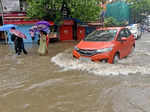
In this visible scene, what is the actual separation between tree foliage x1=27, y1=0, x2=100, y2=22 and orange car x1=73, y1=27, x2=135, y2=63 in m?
5.83

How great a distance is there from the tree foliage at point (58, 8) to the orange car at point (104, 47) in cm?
583

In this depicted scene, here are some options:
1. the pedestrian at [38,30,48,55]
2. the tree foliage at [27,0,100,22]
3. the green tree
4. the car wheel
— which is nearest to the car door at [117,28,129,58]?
the car wheel

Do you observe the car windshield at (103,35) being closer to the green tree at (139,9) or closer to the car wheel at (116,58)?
the car wheel at (116,58)

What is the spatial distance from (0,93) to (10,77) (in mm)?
1266

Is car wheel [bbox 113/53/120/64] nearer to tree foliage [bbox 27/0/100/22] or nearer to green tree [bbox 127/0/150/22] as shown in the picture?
tree foliage [bbox 27/0/100/22]

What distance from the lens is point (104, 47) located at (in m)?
5.91

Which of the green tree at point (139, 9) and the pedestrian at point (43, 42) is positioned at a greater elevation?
the green tree at point (139, 9)

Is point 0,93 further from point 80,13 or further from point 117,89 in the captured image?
point 80,13

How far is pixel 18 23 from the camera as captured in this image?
48.1ft

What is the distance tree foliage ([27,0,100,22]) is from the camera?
12.3 metres

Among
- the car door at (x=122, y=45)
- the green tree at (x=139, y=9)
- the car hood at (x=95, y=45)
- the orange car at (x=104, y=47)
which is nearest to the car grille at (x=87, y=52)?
the orange car at (x=104, y=47)

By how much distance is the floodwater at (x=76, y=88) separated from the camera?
11.5 feet

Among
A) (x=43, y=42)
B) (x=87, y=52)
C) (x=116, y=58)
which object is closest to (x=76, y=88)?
(x=87, y=52)

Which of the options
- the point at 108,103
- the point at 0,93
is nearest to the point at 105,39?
the point at 108,103
